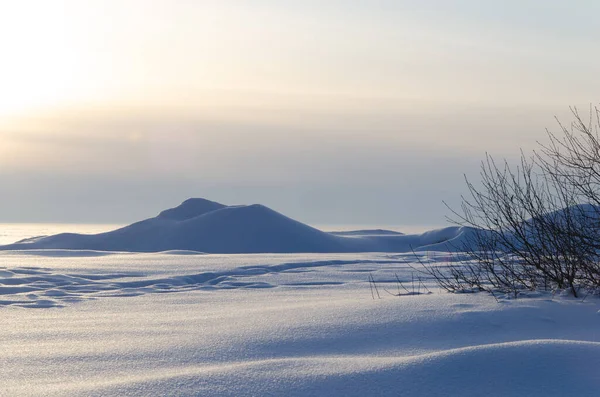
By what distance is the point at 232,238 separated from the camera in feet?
98.9

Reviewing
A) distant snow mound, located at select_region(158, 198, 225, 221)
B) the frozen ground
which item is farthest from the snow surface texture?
the frozen ground

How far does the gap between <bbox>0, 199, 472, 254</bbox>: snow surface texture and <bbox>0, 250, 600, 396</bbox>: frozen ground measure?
20.2 m

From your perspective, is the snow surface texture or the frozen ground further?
the snow surface texture

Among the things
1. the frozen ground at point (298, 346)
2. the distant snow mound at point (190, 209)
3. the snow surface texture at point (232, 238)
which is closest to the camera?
the frozen ground at point (298, 346)

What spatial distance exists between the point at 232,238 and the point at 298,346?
25.2 m

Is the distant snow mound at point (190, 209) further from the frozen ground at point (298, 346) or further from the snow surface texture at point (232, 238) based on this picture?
the frozen ground at point (298, 346)

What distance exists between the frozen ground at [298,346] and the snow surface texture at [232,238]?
2023 cm

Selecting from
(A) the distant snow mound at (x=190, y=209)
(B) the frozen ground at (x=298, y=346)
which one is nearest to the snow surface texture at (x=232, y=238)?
(A) the distant snow mound at (x=190, y=209)

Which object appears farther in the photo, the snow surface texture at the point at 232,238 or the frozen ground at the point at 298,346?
the snow surface texture at the point at 232,238

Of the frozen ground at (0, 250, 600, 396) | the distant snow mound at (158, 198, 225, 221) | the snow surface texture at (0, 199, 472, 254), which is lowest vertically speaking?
the frozen ground at (0, 250, 600, 396)

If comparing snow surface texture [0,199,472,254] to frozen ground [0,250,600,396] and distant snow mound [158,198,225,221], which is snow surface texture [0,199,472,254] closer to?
distant snow mound [158,198,225,221]

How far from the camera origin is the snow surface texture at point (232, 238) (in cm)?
2966

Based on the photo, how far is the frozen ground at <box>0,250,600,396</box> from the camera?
390 cm

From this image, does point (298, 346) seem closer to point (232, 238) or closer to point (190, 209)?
point (232, 238)
